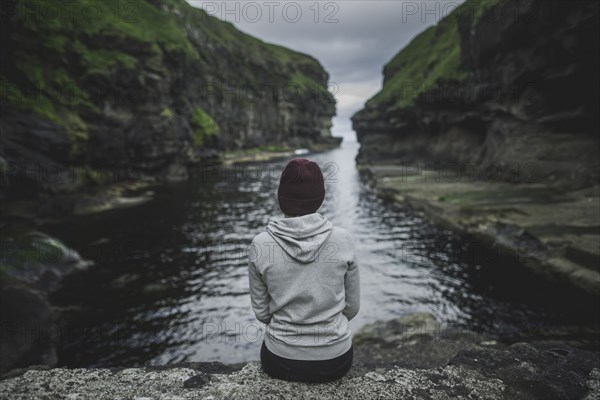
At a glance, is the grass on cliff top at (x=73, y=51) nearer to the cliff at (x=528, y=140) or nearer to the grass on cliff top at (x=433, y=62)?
the cliff at (x=528, y=140)

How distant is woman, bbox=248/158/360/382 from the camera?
3.73 m

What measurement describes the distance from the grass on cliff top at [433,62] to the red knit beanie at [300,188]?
42.2 m

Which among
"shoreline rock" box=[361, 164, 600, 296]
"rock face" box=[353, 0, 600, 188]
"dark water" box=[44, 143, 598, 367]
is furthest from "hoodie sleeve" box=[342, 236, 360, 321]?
"rock face" box=[353, 0, 600, 188]

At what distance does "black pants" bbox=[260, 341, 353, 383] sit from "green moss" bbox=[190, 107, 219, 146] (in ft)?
233

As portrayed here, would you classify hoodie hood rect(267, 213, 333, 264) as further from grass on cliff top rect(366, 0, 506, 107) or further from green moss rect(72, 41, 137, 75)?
green moss rect(72, 41, 137, 75)

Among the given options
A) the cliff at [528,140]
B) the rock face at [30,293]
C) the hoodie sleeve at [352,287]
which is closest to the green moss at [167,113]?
the cliff at [528,140]

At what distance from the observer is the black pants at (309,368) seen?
400 centimetres

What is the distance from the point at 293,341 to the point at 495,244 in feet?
60.6

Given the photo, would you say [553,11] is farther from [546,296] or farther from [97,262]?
[97,262]

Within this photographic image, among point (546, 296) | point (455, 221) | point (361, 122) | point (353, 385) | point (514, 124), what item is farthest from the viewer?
point (361, 122)

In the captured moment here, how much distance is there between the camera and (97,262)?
1942 centimetres

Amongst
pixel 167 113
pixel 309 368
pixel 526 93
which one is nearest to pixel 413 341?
pixel 309 368

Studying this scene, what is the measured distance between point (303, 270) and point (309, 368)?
1.19m

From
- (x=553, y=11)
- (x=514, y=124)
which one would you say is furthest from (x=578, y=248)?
(x=514, y=124)
